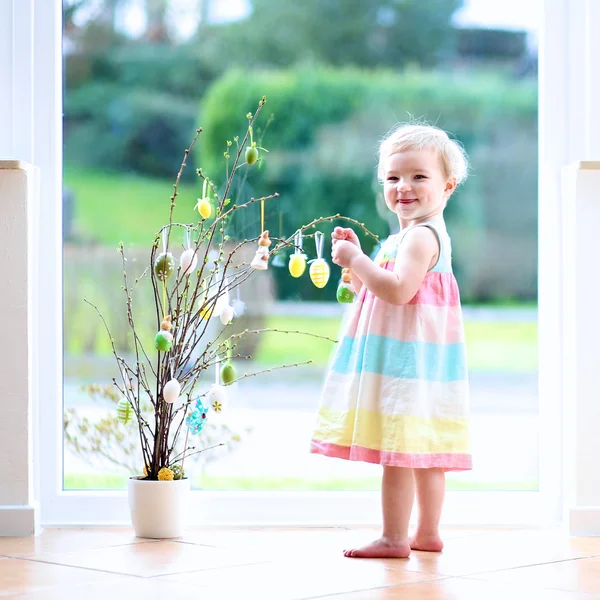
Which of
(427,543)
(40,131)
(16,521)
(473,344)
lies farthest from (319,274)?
(16,521)

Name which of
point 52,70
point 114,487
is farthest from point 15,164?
point 114,487

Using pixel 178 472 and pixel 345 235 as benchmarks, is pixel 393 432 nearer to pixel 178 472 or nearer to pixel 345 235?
pixel 345 235

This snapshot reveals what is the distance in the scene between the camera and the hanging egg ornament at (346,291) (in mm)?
2227

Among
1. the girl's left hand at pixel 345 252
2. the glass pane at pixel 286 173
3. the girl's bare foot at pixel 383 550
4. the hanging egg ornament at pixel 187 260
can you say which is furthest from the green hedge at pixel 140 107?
the girl's bare foot at pixel 383 550

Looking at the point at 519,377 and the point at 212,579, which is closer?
the point at 212,579

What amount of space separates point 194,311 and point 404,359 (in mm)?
639

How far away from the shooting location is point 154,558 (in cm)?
204

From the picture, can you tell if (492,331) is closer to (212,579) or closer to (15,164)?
(212,579)

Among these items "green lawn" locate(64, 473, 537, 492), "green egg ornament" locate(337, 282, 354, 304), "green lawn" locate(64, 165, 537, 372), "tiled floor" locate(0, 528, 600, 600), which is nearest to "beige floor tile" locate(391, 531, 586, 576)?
"tiled floor" locate(0, 528, 600, 600)

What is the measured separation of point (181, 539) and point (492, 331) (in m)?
0.97

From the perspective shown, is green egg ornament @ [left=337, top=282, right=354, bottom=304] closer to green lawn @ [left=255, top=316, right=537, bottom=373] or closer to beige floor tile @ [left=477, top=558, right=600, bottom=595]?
green lawn @ [left=255, top=316, right=537, bottom=373]

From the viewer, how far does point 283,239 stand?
97.2 inches

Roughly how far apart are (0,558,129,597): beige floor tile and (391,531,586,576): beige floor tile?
1.99 ft

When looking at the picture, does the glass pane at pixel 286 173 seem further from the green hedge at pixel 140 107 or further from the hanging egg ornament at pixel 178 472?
the hanging egg ornament at pixel 178 472
